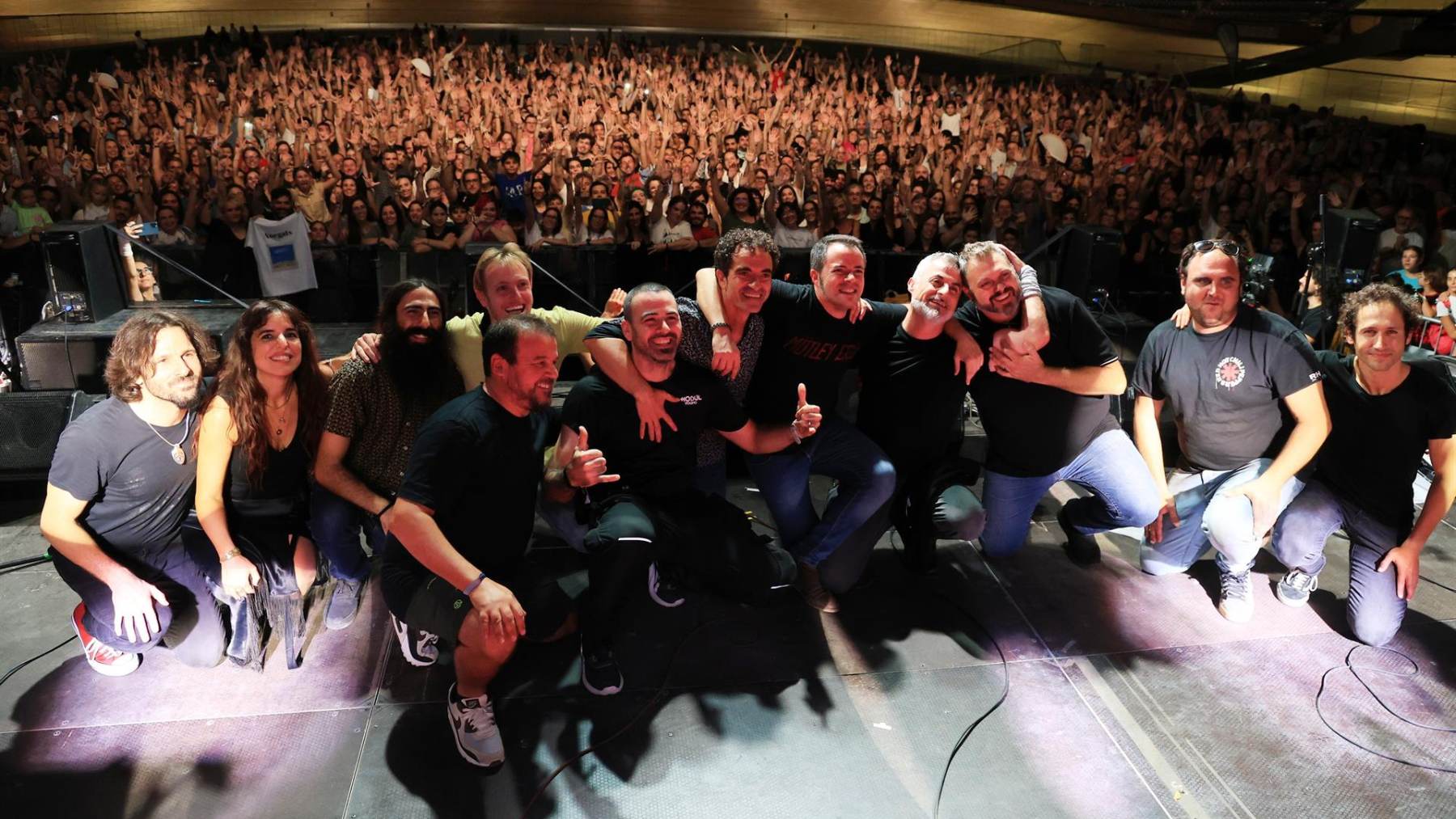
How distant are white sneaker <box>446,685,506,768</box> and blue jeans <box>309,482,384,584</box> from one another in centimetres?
86

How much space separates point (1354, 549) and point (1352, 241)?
2466mm

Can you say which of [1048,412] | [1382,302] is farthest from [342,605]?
[1382,302]

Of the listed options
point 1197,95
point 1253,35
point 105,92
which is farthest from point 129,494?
point 1253,35

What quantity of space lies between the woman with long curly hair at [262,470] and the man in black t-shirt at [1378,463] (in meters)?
3.53

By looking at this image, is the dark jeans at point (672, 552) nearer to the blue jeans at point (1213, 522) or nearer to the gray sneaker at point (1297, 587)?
the blue jeans at point (1213, 522)

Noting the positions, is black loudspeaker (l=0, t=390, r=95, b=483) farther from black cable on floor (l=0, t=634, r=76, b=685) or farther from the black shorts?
the black shorts

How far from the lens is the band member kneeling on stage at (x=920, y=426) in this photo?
10.6ft

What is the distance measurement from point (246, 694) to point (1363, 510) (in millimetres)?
3827

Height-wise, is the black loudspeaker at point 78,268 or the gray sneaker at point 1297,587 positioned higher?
the black loudspeaker at point 78,268

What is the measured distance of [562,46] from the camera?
541 inches

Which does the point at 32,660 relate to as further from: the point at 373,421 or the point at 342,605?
the point at 373,421

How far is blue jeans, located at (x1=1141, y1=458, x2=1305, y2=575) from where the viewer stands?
321cm

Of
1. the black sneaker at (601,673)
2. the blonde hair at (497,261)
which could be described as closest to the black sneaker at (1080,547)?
the black sneaker at (601,673)

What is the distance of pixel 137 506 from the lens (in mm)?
2717
